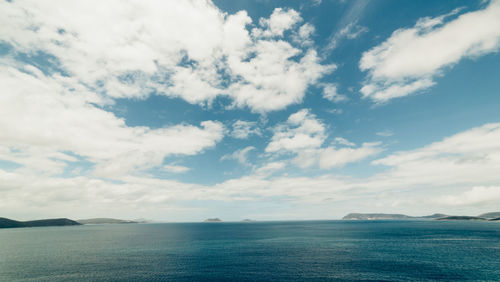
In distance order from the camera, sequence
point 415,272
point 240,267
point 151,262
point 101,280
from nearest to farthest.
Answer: point 101,280 < point 415,272 < point 240,267 < point 151,262

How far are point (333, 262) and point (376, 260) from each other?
18.8 metres

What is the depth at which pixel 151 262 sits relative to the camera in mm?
91625

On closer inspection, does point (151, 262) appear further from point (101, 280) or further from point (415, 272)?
point (415, 272)

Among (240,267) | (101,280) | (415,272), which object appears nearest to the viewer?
(101,280)

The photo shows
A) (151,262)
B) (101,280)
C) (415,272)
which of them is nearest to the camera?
(101,280)

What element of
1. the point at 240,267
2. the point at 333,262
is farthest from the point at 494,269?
the point at 240,267

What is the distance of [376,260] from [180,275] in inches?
2953

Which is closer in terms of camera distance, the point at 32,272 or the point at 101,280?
the point at 101,280

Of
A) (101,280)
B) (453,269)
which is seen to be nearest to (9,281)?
(101,280)

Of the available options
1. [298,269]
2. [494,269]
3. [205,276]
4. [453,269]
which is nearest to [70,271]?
[205,276]

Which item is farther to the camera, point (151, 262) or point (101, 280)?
point (151, 262)

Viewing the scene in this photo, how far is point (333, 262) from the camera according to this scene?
88125 millimetres

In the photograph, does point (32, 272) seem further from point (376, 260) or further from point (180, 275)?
point (376, 260)

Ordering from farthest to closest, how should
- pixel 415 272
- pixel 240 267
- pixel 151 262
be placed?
pixel 151 262
pixel 240 267
pixel 415 272
